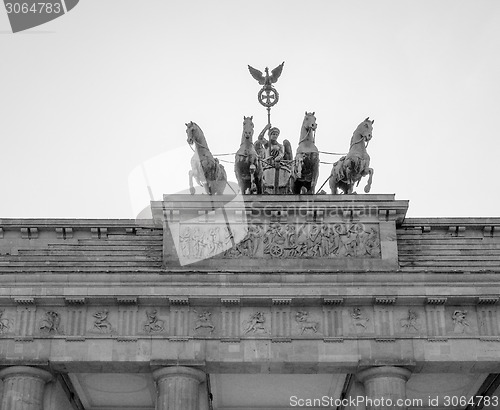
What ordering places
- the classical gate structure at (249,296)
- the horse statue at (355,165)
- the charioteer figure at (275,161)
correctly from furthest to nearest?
the charioteer figure at (275,161), the horse statue at (355,165), the classical gate structure at (249,296)

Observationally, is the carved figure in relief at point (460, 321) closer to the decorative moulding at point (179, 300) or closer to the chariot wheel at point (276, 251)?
the chariot wheel at point (276, 251)

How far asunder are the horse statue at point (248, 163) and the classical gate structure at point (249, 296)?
149 cm

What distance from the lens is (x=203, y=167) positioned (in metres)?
32.0

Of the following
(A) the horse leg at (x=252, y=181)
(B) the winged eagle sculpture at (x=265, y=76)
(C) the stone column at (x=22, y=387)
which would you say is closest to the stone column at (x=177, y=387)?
(C) the stone column at (x=22, y=387)

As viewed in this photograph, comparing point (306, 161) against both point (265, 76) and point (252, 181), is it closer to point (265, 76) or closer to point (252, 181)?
point (252, 181)

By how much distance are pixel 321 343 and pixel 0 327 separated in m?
8.57

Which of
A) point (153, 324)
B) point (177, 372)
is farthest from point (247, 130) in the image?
point (177, 372)

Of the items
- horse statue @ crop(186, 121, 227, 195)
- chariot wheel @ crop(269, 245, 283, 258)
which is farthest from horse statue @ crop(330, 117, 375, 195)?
horse statue @ crop(186, 121, 227, 195)

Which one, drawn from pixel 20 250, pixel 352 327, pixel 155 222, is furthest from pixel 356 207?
pixel 20 250

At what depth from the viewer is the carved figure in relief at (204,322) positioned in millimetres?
28953

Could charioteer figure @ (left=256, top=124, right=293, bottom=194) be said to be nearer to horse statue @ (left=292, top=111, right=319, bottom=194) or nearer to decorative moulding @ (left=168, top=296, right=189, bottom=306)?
horse statue @ (left=292, top=111, right=319, bottom=194)

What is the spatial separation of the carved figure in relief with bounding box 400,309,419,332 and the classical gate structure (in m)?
0.03

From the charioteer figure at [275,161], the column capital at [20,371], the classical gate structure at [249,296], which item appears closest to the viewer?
the column capital at [20,371]

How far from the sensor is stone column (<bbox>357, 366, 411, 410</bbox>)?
2823cm
